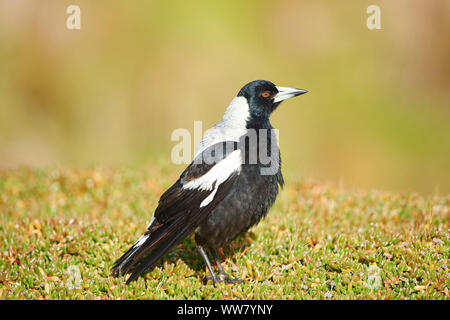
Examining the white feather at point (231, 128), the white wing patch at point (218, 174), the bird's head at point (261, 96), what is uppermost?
the bird's head at point (261, 96)

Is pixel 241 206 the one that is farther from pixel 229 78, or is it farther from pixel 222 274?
pixel 229 78

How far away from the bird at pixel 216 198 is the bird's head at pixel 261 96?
1.05 ft

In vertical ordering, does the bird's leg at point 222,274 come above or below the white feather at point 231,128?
below

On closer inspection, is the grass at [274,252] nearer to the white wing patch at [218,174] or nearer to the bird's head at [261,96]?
the white wing patch at [218,174]

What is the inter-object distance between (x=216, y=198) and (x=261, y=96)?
1125 millimetres

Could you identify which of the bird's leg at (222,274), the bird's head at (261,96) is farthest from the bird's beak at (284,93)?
the bird's leg at (222,274)

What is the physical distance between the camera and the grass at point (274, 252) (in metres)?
3.62

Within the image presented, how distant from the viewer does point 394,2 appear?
10.4m

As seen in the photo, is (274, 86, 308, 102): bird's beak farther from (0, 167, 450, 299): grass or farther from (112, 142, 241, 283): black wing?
(0, 167, 450, 299): grass

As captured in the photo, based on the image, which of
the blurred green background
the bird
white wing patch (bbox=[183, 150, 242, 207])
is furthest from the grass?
the blurred green background

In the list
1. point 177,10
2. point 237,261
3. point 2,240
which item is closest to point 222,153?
point 237,261

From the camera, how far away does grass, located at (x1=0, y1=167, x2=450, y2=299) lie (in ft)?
11.9
